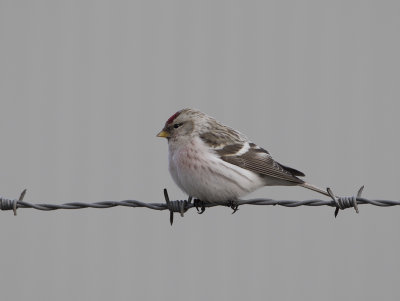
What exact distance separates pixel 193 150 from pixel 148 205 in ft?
4.30

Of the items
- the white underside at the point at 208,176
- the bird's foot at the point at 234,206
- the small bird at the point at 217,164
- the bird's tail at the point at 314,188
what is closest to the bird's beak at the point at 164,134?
the small bird at the point at 217,164

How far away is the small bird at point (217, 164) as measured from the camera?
5.48 meters

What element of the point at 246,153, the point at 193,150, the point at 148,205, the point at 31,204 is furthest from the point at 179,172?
the point at 31,204

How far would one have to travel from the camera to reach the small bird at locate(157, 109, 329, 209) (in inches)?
216

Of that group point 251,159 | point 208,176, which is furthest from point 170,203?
point 251,159

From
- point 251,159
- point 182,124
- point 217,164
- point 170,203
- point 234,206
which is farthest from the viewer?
point 182,124

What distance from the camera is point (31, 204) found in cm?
448

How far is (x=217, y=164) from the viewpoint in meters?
5.55

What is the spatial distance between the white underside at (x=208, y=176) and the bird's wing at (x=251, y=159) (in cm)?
7

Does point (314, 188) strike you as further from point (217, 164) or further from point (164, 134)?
point (164, 134)

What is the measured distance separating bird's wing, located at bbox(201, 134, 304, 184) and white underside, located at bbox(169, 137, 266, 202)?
7cm

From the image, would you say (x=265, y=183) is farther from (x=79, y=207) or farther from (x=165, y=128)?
(x=79, y=207)

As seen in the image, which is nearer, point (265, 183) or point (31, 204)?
point (31, 204)

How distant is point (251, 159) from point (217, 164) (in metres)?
0.37
